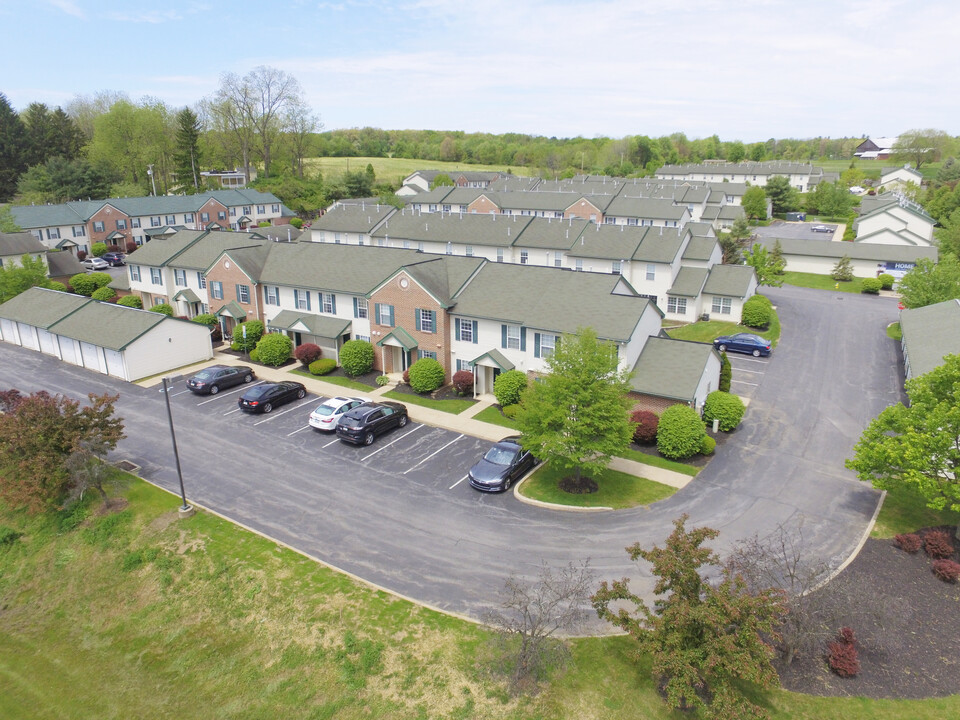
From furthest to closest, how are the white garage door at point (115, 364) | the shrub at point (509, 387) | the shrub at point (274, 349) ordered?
the shrub at point (274, 349) → the white garage door at point (115, 364) → the shrub at point (509, 387)

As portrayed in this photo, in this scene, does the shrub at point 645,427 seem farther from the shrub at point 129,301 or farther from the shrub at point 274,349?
the shrub at point 129,301

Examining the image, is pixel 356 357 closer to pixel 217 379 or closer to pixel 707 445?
pixel 217 379

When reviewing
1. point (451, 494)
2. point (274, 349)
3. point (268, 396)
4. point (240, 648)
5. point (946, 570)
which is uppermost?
point (274, 349)

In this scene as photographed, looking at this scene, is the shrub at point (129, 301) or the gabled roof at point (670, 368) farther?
the shrub at point (129, 301)

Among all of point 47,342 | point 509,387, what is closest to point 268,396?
point 509,387

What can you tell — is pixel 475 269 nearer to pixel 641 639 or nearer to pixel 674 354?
pixel 674 354

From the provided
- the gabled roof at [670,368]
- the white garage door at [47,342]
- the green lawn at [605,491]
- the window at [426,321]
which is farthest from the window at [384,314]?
the white garage door at [47,342]
